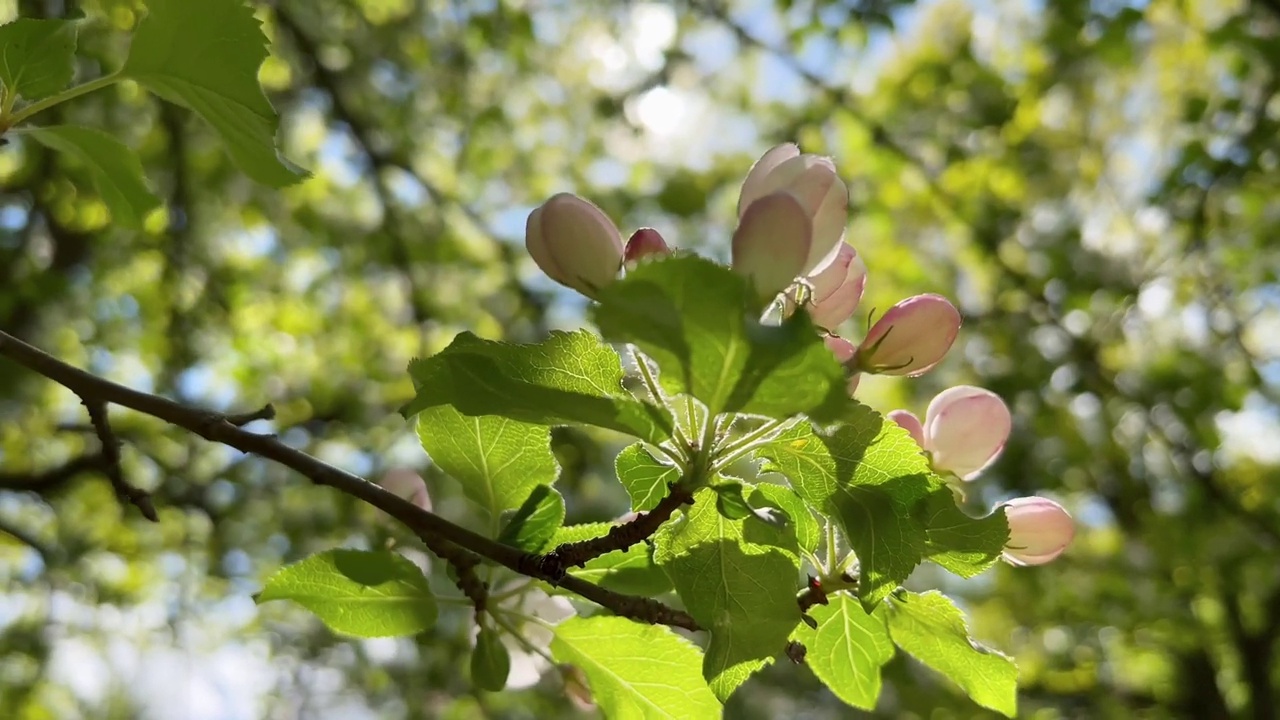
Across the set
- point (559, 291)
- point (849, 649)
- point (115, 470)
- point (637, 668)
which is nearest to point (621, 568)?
point (637, 668)

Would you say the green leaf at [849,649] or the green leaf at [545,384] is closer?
the green leaf at [545,384]

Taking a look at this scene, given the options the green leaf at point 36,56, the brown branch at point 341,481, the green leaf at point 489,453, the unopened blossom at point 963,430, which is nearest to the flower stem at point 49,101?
the green leaf at point 36,56

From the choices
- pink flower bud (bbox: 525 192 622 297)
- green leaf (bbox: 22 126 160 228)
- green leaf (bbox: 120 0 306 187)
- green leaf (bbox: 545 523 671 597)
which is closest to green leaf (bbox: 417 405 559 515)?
green leaf (bbox: 545 523 671 597)

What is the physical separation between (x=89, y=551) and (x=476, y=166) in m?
2.28

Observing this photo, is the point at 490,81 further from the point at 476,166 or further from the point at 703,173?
the point at 703,173

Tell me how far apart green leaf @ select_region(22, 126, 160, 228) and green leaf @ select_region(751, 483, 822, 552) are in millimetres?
670

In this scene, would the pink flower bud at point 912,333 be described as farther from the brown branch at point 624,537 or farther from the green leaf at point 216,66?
the green leaf at point 216,66

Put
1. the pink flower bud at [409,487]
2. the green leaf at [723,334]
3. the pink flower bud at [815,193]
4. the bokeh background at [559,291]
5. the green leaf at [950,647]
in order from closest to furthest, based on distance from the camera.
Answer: the green leaf at [723,334]
the pink flower bud at [815,193]
the green leaf at [950,647]
the pink flower bud at [409,487]
the bokeh background at [559,291]

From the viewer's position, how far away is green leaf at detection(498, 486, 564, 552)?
0.76 m

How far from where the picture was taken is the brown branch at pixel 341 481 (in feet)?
2.38

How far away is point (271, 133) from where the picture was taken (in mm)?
904

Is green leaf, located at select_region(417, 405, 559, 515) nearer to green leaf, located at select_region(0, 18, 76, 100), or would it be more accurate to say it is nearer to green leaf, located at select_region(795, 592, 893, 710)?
green leaf, located at select_region(795, 592, 893, 710)

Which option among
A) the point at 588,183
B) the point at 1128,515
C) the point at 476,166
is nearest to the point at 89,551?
the point at 476,166

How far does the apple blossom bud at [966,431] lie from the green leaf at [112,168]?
2.51 ft
